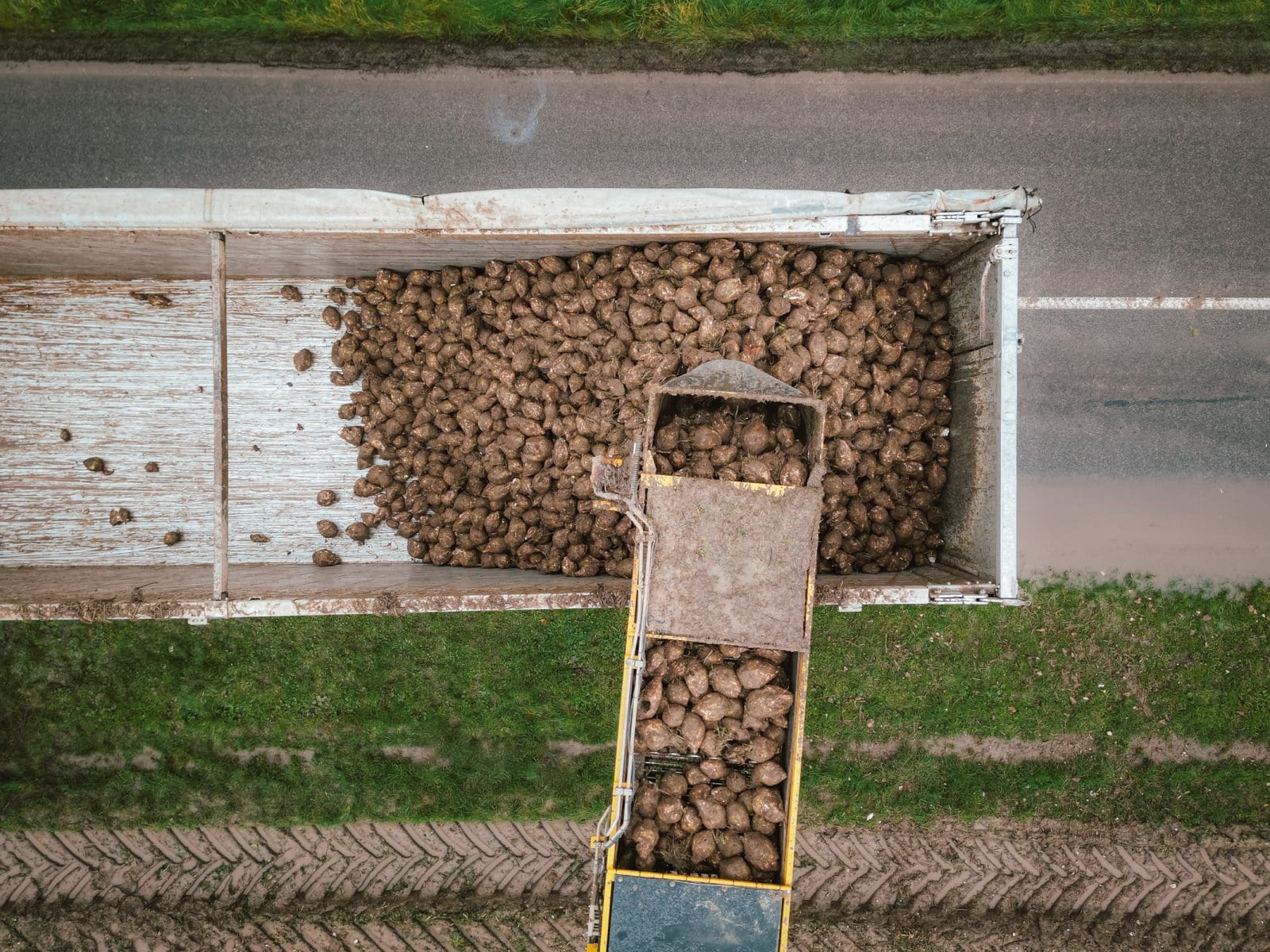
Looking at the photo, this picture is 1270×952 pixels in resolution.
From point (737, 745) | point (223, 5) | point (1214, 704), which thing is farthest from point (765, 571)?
point (223, 5)

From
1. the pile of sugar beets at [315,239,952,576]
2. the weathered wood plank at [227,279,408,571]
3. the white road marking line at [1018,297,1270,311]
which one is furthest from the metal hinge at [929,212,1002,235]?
the weathered wood plank at [227,279,408,571]

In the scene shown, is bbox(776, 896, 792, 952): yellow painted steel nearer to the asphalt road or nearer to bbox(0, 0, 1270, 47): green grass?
the asphalt road

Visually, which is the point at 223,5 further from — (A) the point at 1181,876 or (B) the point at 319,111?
(A) the point at 1181,876

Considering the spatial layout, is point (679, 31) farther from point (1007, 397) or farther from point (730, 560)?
point (730, 560)

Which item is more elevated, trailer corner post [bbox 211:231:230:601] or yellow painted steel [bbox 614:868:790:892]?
trailer corner post [bbox 211:231:230:601]

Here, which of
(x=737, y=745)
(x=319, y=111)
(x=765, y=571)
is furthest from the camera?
(x=319, y=111)

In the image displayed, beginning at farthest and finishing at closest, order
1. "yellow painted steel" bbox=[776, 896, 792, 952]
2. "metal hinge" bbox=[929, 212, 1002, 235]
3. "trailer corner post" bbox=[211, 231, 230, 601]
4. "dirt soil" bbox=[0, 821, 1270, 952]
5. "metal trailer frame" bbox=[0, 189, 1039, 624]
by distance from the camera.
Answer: "dirt soil" bbox=[0, 821, 1270, 952], "trailer corner post" bbox=[211, 231, 230, 601], "metal trailer frame" bbox=[0, 189, 1039, 624], "metal hinge" bbox=[929, 212, 1002, 235], "yellow painted steel" bbox=[776, 896, 792, 952]
